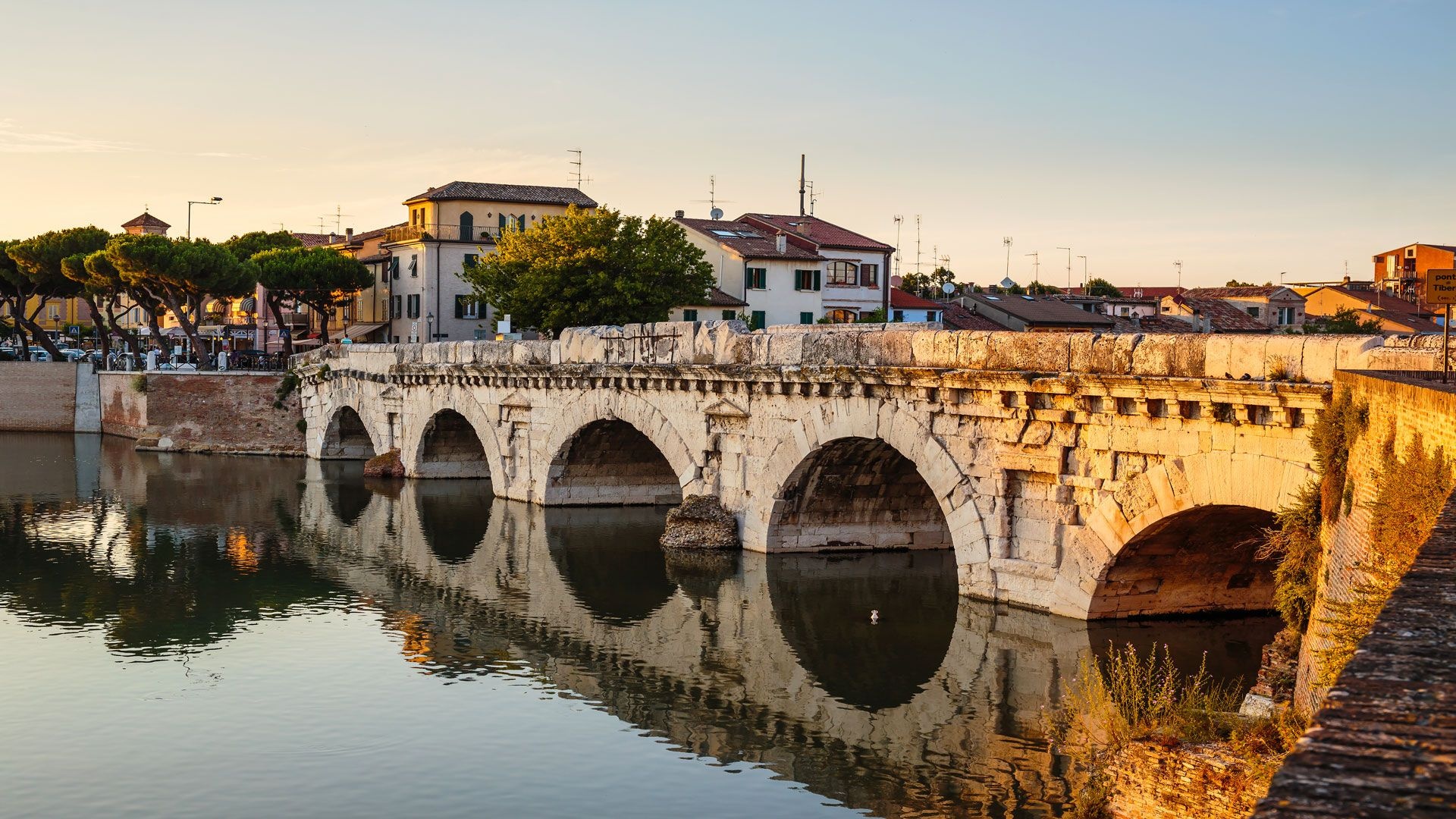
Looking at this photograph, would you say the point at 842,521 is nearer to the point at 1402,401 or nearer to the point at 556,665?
the point at 556,665

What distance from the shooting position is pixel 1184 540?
63.9ft

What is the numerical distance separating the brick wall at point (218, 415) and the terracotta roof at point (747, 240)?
17.5 meters

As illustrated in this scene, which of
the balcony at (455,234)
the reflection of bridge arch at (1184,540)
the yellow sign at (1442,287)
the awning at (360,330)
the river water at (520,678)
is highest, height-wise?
A: the balcony at (455,234)

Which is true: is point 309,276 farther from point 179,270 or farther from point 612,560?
point 612,560

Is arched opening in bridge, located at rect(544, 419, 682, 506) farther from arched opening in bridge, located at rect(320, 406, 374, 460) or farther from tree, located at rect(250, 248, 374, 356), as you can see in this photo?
tree, located at rect(250, 248, 374, 356)

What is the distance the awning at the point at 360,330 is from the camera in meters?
69.2

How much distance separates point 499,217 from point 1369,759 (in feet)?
211

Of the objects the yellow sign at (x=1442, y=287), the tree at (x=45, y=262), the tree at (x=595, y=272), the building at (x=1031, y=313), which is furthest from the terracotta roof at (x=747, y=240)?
the yellow sign at (x=1442, y=287)

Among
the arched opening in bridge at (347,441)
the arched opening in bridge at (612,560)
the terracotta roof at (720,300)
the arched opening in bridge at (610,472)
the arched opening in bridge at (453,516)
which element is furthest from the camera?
the terracotta roof at (720,300)

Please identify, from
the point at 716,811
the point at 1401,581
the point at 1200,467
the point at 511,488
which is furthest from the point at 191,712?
the point at 511,488

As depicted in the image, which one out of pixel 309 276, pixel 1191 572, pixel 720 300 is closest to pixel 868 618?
pixel 1191 572

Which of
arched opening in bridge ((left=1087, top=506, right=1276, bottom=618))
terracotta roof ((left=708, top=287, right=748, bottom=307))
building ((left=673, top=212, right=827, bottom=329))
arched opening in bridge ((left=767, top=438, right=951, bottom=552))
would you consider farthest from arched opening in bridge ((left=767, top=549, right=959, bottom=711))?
building ((left=673, top=212, right=827, bottom=329))

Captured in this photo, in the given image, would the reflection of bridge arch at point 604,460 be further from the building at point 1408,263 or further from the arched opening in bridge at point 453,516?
the building at point 1408,263

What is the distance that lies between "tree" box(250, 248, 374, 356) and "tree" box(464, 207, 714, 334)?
15580 millimetres
